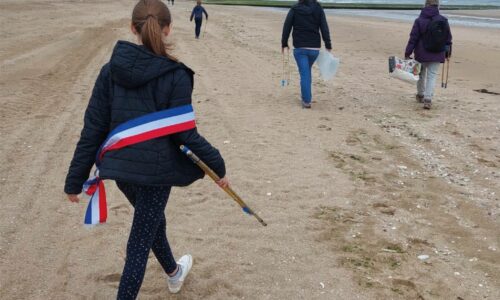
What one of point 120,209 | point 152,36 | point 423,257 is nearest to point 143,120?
point 152,36

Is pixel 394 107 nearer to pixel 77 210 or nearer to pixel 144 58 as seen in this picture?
pixel 77 210

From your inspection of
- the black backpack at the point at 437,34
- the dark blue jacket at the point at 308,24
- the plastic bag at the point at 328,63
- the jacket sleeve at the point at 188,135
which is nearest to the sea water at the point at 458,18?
the black backpack at the point at 437,34

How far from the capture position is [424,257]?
13.7 feet

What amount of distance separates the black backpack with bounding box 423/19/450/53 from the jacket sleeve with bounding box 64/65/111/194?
723 cm

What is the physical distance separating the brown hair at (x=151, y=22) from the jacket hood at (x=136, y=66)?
52 millimetres

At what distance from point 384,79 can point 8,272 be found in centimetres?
1025

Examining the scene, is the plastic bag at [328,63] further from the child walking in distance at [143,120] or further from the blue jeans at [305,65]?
the child walking in distance at [143,120]

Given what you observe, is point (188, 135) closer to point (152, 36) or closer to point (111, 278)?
point (152, 36)

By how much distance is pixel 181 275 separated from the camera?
142 inches

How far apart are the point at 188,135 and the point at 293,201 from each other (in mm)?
2618

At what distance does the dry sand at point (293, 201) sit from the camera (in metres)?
3.83

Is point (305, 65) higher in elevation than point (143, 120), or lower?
lower

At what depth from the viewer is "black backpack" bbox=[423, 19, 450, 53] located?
8633mm

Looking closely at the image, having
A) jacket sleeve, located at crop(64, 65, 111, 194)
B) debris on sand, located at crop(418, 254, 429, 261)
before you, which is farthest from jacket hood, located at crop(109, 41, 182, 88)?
debris on sand, located at crop(418, 254, 429, 261)
